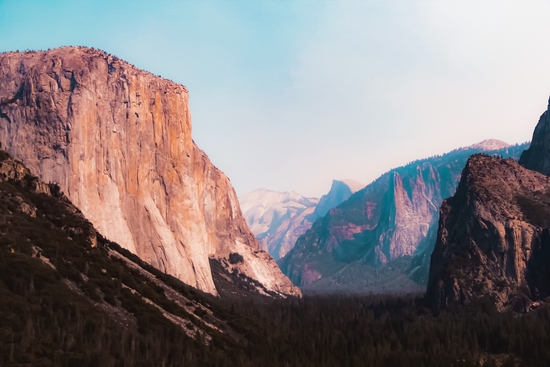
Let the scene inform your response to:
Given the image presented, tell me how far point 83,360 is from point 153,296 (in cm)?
4513

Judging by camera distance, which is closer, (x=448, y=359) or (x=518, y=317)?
(x=448, y=359)

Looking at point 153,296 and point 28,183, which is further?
point 28,183

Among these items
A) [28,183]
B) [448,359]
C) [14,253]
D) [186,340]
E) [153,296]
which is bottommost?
Answer: [448,359]

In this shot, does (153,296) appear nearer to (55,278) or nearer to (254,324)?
(55,278)

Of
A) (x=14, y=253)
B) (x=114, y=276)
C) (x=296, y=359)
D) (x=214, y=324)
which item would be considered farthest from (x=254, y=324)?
(x=14, y=253)

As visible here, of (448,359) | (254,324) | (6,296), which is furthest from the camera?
(254,324)

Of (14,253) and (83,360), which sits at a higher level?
(14,253)

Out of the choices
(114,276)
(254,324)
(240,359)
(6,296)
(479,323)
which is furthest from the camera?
(479,323)

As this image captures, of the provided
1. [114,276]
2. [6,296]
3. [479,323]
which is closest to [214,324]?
[114,276]

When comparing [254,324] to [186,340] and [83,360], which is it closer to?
[186,340]

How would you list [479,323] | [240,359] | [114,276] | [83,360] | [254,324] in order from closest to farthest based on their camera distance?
[83,360]
[240,359]
[114,276]
[254,324]
[479,323]

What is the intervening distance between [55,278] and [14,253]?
23.2 feet

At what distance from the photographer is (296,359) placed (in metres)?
126

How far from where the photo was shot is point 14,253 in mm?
101625
